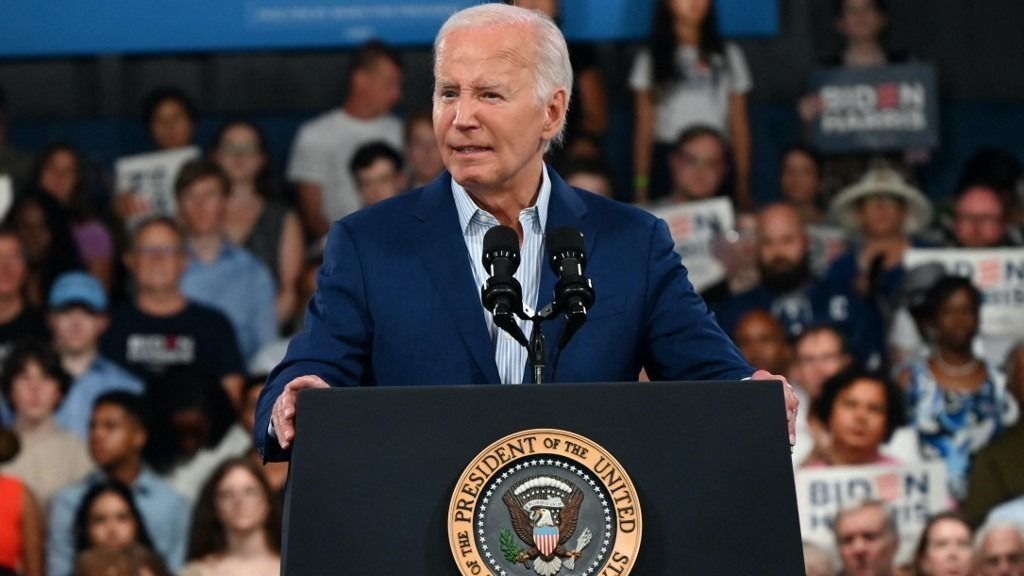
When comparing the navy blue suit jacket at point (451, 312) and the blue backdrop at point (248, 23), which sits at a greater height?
the blue backdrop at point (248, 23)

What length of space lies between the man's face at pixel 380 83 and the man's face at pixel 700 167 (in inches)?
40.7

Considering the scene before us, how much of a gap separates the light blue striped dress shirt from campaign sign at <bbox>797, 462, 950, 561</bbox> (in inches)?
111

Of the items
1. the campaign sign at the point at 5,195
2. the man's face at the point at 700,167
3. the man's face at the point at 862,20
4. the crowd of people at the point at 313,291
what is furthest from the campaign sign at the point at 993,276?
the campaign sign at the point at 5,195

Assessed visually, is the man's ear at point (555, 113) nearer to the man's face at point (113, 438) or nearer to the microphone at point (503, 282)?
the microphone at point (503, 282)

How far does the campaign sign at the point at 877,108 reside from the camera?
6.79 meters

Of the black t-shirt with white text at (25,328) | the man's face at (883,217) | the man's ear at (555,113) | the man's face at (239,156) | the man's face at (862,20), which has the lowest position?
the black t-shirt with white text at (25,328)

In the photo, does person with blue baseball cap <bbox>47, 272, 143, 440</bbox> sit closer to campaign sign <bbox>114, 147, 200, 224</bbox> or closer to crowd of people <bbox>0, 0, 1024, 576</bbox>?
crowd of people <bbox>0, 0, 1024, 576</bbox>

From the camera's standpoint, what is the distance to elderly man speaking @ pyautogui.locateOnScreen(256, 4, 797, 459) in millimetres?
2510

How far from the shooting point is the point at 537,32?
2.59 metres

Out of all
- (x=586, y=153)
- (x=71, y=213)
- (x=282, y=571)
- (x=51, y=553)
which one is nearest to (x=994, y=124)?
(x=586, y=153)

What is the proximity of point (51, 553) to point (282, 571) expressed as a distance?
352cm

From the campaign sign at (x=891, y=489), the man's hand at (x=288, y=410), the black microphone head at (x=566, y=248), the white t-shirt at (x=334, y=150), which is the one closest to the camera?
the man's hand at (x=288, y=410)

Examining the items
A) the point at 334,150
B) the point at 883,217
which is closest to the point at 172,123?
the point at 334,150

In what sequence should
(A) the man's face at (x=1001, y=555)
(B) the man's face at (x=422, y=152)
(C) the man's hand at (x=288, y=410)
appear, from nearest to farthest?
(C) the man's hand at (x=288, y=410), (A) the man's face at (x=1001, y=555), (B) the man's face at (x=422, y=152)
